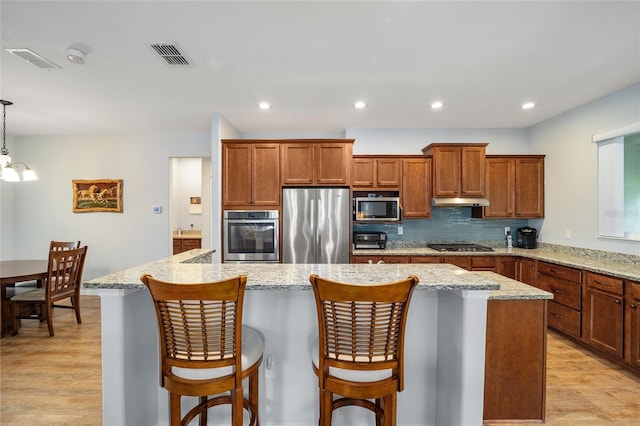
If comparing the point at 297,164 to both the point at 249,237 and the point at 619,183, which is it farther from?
the point at 619,183

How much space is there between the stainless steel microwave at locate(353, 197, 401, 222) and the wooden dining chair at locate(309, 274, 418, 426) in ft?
9.79

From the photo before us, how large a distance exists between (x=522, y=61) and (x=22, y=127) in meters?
6.50

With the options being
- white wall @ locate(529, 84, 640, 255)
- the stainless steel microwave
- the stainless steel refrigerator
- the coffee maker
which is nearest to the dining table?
the stainless steel refrigerator

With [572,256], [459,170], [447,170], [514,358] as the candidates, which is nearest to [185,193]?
[447,170]

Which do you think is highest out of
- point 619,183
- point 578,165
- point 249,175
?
point 578,165

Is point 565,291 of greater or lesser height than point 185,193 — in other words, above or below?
below

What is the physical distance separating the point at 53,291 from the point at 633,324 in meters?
5.82

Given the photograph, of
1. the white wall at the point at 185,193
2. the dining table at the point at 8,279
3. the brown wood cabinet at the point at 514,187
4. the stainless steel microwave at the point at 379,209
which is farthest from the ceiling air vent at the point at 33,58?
the brown wood cabinet at the point at 514,187

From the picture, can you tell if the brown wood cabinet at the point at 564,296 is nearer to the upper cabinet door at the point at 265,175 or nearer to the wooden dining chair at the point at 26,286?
the upper cabinet door at the point at 265,175

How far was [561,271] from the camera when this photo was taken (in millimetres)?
3303

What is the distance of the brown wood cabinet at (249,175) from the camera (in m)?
4.05

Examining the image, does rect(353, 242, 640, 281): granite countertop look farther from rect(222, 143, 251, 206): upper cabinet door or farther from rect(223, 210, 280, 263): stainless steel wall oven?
rect(222, 143, 251, 206): upper cabinet door

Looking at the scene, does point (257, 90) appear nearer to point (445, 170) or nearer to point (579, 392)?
point (445, 170)

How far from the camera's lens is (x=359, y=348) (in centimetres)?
130
